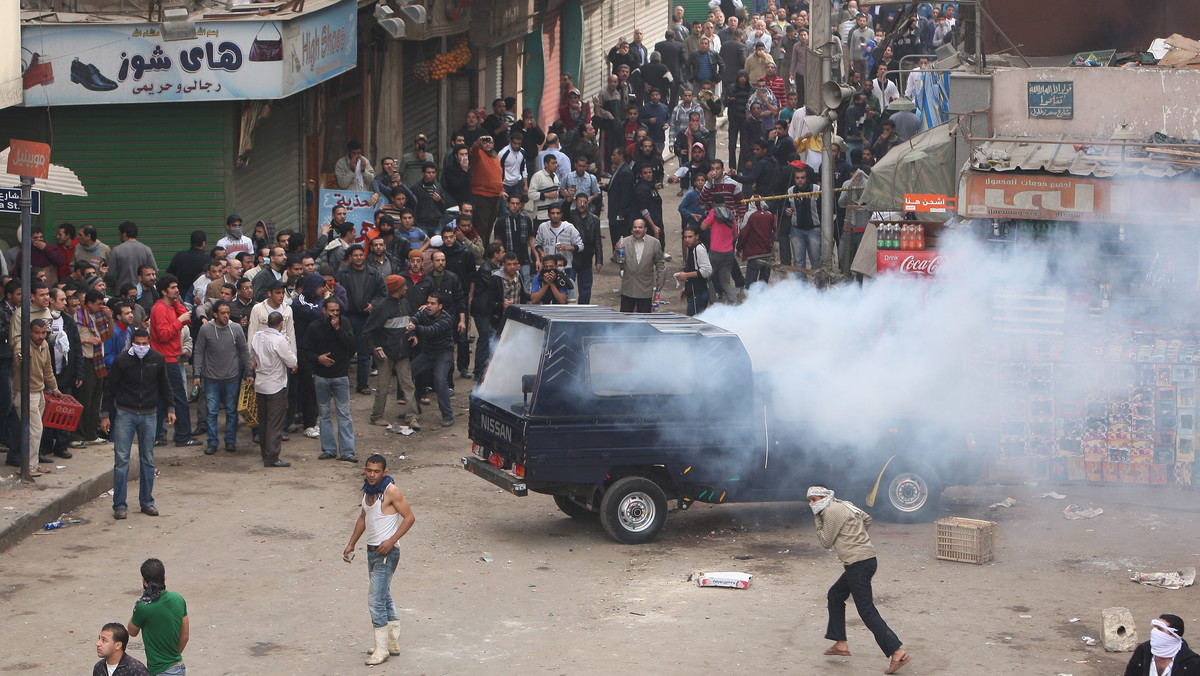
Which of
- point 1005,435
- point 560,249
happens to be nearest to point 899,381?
point 1005,435

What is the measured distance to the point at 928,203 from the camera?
16.4m

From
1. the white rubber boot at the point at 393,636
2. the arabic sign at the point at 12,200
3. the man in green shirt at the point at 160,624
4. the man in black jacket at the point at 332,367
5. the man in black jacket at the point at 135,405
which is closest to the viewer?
the man in green shirt at the point at 160,624

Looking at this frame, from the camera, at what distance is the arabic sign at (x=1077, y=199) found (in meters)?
14.6

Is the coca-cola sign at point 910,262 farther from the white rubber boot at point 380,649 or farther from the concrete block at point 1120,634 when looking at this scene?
the white rubber boot at point 380,649

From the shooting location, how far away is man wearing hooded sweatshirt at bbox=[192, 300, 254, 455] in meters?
14.9

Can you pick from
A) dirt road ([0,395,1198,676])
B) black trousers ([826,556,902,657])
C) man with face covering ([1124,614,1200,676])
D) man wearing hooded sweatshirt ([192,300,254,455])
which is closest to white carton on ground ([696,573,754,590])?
dirt road ([0,395,1198,676])

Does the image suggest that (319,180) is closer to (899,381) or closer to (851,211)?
(851,211)

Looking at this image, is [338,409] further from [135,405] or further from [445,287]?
[135,405]

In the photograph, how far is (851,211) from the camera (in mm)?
20438

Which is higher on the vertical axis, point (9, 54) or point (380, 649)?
point (9, 54)

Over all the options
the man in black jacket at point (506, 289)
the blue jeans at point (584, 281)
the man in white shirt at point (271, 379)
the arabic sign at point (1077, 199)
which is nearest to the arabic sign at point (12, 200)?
the man in white shirt at point (271, 379)

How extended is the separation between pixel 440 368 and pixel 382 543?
22.3 ft

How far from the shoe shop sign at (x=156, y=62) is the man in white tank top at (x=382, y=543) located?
990cm

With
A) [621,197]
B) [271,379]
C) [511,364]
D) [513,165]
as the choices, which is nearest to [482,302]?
[271,379]
